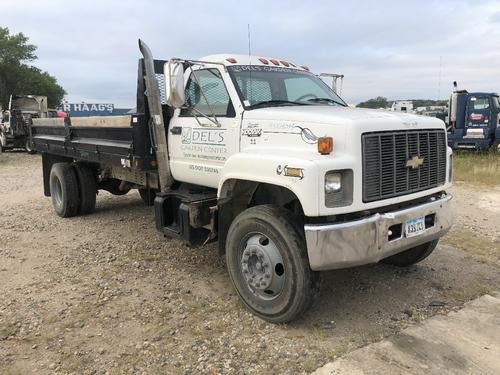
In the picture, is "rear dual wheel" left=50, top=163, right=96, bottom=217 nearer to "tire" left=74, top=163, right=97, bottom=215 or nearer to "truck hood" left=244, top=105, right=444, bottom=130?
"tire" left=74, top=163, right=97, bottom=215

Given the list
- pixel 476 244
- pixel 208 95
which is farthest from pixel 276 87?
pixel 476 244

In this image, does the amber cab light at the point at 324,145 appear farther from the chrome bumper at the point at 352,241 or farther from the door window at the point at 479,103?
the door window at the point at 479,103

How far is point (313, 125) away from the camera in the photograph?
155 inches

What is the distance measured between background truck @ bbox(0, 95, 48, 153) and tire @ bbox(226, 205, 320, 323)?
1885 cm

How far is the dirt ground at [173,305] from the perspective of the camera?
3631 millimetres

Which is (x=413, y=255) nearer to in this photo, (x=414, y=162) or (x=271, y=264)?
(x=414, y=162)

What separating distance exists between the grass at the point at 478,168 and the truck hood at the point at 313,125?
878cm

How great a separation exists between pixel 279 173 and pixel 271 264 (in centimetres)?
79

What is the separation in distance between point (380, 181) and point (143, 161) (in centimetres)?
274

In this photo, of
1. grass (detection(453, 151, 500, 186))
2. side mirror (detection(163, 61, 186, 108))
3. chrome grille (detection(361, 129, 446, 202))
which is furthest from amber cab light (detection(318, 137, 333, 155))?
grass (detection(453, 151, 500, 186))

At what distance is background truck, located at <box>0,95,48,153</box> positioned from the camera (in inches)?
847

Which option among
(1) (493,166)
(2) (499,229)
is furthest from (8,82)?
(2) (499,229)

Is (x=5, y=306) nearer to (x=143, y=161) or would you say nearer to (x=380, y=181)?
(x=143, y=161)

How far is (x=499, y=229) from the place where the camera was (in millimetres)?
7266
